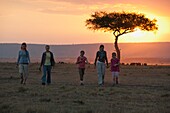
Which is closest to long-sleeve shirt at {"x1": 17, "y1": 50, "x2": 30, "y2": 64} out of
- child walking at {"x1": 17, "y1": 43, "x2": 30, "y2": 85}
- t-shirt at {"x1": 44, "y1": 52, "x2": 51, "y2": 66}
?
child walking at {"x1": 17, "y1": 43, "x2": 30, "y2": 85}

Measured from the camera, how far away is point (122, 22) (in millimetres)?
62500

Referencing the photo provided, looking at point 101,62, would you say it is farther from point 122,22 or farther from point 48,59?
point 122,22

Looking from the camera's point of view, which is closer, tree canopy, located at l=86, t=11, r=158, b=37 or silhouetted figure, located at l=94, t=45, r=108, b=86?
silhouetted figure, located at l=94, t=45, r=108, b=86

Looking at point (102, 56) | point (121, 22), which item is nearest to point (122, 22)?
point (121, 22)

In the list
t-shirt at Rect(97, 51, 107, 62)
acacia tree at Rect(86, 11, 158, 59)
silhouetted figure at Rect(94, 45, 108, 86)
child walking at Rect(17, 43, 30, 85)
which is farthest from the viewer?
acacia tree at Rect(86, 11, 158, 59)

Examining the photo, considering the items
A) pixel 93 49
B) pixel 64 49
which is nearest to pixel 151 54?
pixel 93 49

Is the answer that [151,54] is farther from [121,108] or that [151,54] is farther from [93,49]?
[121,108]

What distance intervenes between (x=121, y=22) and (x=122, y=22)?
0.17 metres

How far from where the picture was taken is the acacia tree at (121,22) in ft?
206

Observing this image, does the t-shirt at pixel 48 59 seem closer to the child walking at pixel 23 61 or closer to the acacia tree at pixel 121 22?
the child walking at pixel 23 61

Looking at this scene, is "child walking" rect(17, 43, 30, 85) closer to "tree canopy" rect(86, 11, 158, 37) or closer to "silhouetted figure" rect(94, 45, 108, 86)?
"silhouetted figure" rect(94, 45, 108, 86)

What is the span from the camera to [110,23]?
63.3m

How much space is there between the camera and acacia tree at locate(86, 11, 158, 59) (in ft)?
206

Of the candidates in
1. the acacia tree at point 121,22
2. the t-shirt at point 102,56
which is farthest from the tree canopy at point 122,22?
the t-shirt at point 102,56
